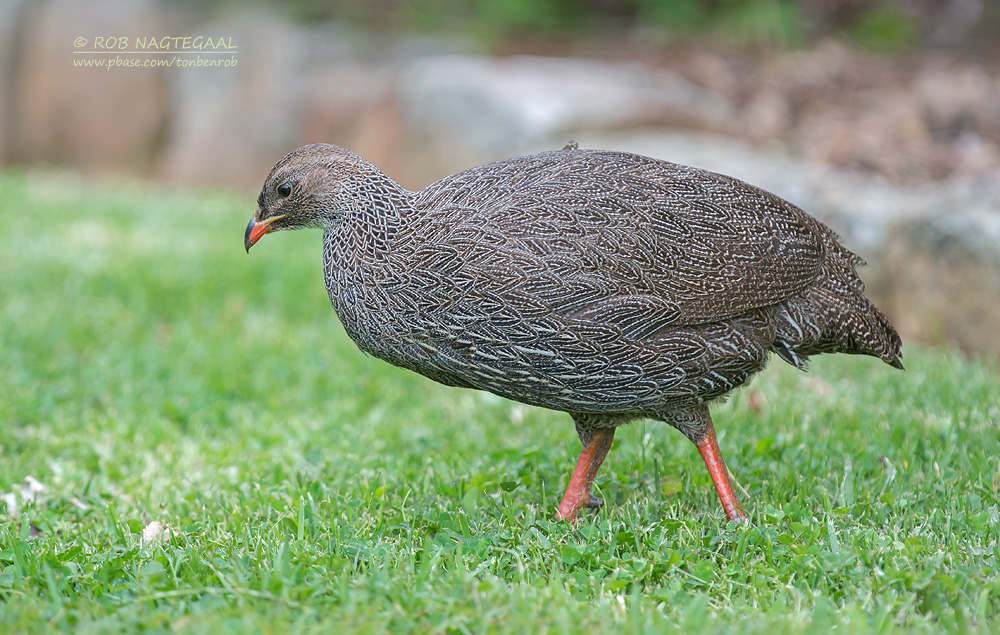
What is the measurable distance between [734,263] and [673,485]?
93cm

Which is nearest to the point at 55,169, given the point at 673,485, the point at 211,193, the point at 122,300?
the point at 211,193

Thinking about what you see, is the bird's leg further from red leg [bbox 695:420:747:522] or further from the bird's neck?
the bird's neck

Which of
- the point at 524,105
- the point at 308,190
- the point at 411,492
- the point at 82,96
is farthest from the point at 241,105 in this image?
the point at 411,492

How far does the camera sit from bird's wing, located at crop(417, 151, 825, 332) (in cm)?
315

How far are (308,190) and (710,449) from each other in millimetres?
1711

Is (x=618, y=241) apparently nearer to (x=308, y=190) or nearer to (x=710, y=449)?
(x=710, y=449)

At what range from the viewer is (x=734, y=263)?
131 inches

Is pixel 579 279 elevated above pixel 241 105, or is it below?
below

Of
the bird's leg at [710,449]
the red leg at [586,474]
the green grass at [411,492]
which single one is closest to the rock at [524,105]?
the green grass at [411,492]

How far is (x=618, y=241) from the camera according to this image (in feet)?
10.6

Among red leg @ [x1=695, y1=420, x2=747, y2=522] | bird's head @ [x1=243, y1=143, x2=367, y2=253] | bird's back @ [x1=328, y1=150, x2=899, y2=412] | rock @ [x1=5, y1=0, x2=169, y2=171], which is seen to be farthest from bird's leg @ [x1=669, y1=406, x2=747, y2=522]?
rock @ [x1=5, y1=0, x2=169, y2=171]

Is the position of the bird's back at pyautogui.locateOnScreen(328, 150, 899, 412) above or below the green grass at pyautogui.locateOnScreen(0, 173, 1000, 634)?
above

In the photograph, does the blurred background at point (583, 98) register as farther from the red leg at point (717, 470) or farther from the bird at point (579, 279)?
the red leg at point (717, 470)

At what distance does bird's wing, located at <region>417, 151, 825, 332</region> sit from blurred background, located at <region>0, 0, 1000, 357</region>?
9.15 feet
